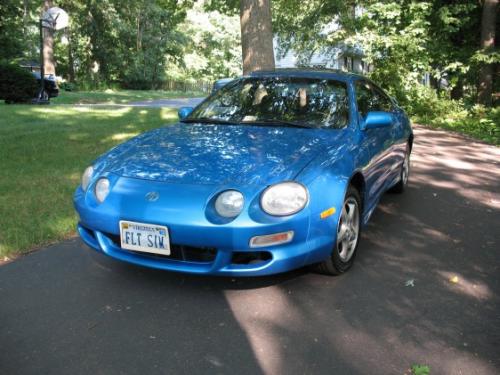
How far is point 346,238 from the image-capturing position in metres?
3.66

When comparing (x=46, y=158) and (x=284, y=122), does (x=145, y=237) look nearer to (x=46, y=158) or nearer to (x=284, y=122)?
(x=284, y=122)

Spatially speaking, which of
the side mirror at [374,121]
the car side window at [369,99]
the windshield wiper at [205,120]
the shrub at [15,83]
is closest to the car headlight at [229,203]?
the windshield wiper at [205,120]

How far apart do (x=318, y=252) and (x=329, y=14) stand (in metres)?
17.6

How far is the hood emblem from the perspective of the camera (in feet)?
10.2

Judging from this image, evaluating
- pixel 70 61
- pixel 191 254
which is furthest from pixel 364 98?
pixel 70 61

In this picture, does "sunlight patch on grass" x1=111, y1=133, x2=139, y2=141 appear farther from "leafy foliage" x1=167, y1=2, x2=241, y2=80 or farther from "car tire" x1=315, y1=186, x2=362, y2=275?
"leafy foliage" x1=167, y1=2, x2=241, y2=80

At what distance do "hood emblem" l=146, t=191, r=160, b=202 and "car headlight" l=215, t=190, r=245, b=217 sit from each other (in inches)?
14.7

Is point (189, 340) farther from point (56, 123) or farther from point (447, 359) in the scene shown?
point (56, 123)

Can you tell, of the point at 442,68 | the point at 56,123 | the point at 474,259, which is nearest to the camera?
the point at 474,259

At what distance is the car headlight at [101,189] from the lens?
336cm

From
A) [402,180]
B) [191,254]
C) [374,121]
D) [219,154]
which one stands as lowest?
[402,180]

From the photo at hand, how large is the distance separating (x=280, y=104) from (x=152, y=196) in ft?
5.53

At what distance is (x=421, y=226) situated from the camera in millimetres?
4840

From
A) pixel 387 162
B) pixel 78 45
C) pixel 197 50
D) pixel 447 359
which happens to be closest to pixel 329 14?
pixel 387 162
